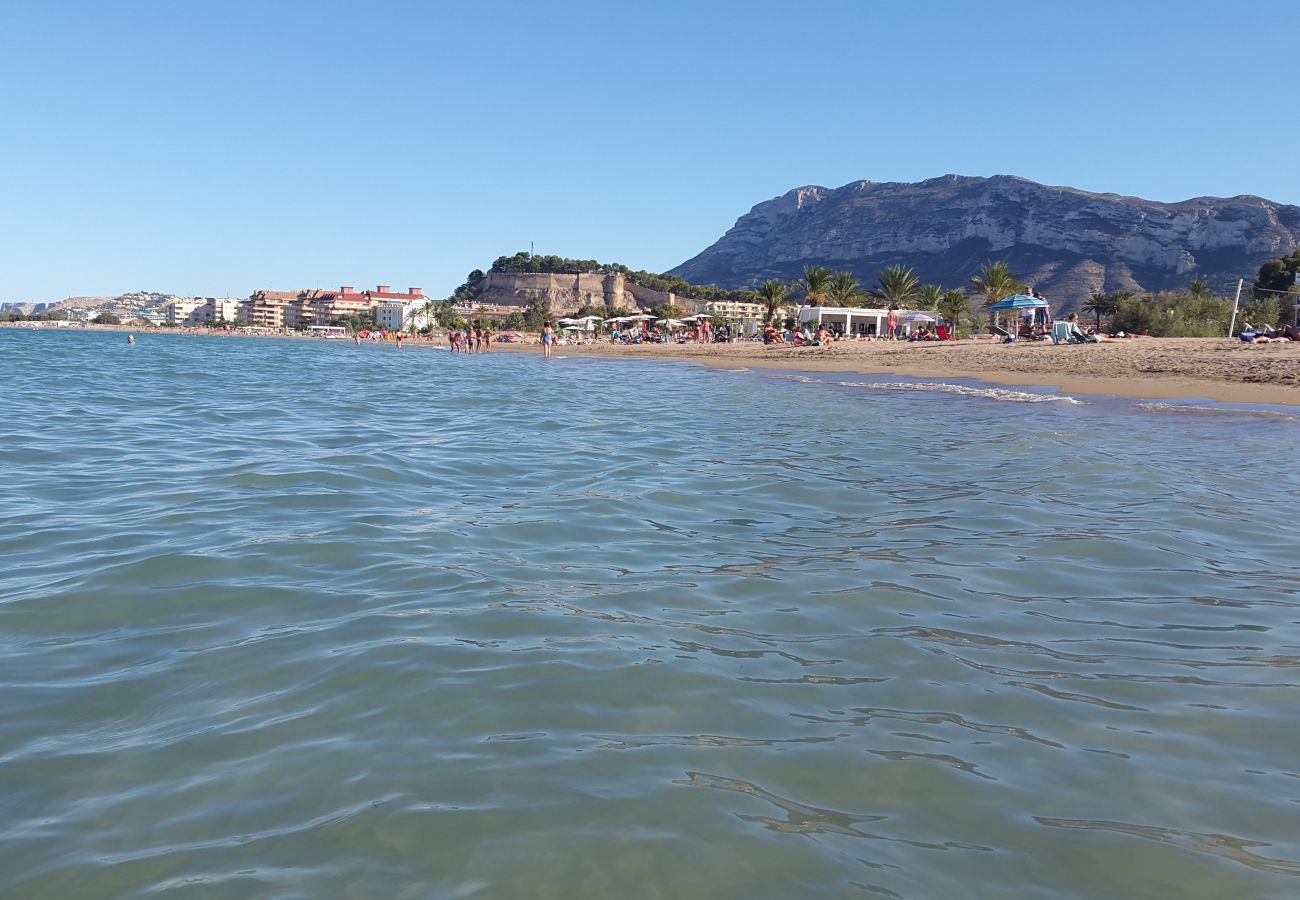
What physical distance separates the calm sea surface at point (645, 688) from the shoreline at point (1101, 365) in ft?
40.6

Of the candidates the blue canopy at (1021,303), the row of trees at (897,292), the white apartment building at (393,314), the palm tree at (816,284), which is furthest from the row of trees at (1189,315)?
the white apartment building at (393,314)

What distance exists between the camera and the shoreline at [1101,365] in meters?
18.0

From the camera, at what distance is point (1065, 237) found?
162 meters

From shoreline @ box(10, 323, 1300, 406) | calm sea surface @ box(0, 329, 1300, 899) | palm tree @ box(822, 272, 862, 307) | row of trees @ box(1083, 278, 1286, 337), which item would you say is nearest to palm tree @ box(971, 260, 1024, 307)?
row of trees @ box(1083, 278, 1286, 337)

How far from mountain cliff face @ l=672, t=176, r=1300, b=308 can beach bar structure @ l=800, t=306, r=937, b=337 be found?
313 ft

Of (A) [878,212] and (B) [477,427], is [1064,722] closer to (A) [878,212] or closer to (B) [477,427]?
(B) [477,427]

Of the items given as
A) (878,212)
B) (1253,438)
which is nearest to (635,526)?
(1253,438)

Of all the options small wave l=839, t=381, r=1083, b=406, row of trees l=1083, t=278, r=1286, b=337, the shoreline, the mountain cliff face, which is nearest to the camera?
small wave l=839, t=381, r=1083, b=406

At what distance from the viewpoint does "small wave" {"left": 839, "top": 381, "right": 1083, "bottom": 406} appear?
17.6m

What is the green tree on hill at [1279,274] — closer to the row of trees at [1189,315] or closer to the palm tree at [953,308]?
the row of trees at [1189,315]

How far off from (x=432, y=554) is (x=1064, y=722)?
3.57m

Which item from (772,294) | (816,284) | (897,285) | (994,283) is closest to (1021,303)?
(994,283)

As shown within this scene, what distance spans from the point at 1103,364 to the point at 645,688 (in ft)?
75.8

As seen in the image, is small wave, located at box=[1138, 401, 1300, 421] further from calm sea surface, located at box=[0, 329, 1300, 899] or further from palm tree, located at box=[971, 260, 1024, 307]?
palm tree, located at box=[971, 260, 1024, 307]
